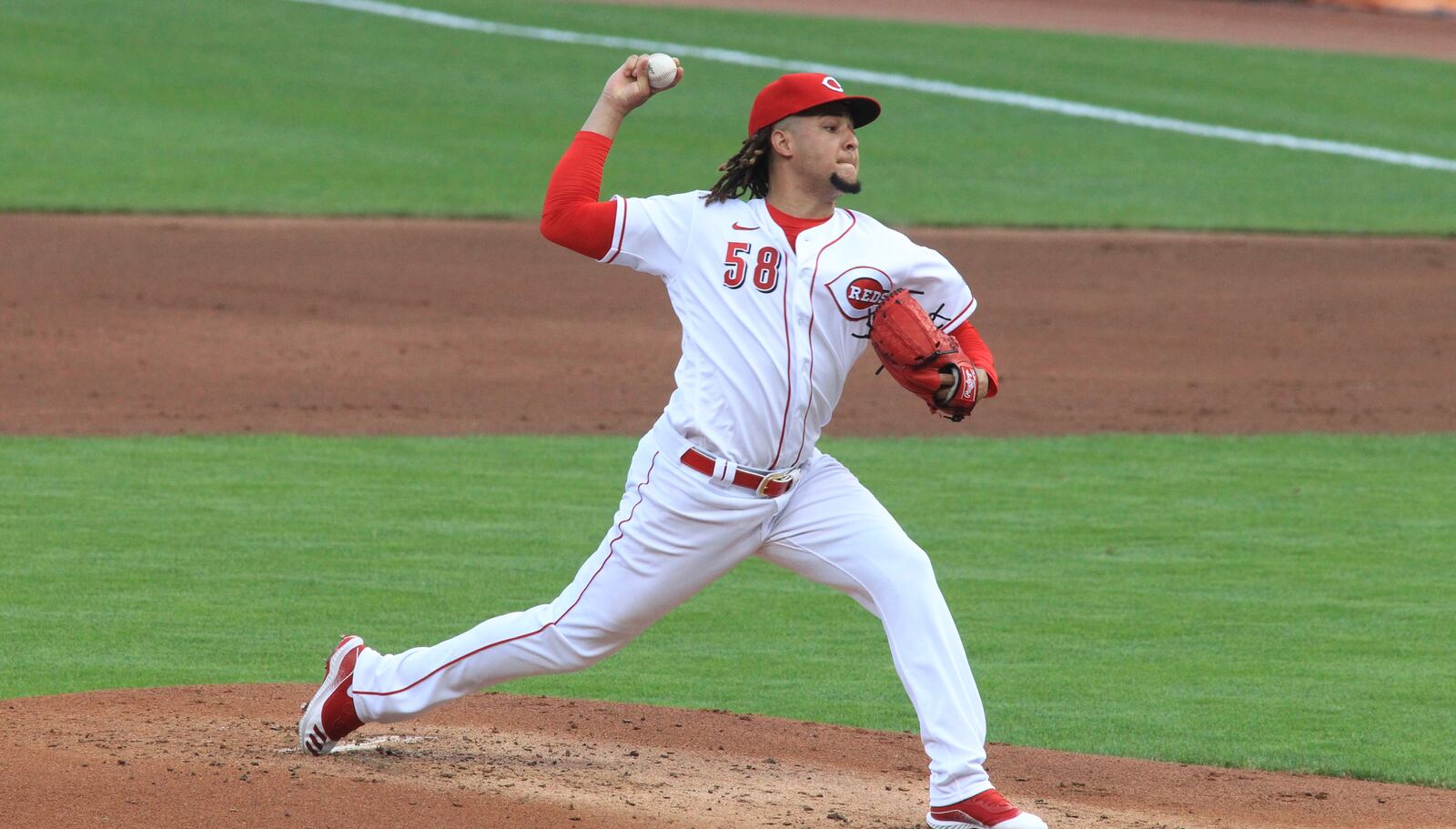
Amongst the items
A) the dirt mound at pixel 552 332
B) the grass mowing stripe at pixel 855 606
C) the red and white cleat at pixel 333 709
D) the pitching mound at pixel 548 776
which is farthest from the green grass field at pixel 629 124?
the red and white cleat at pixel 333 709

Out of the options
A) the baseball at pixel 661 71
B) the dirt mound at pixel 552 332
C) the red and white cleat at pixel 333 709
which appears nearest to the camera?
the baseball at pixel 661 71

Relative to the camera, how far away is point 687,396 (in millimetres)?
4535

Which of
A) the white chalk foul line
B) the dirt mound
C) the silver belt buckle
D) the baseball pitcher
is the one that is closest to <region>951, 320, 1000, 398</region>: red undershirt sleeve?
the baseball pitcher

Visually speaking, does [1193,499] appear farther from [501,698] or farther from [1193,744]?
[501,698]

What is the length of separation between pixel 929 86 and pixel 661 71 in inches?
699

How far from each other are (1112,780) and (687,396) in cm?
162

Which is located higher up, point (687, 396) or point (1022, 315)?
point (687, 396)

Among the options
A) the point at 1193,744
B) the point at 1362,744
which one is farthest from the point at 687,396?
the point at 1362,744

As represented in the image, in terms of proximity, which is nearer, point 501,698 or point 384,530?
point 501,698

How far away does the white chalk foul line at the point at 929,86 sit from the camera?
1991 centimetres

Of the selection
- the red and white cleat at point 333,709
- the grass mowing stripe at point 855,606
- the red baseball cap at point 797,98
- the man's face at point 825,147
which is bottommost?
the grass mowing stripe at point 855,606

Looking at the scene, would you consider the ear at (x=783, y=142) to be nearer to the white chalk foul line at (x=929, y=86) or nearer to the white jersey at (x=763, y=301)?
the white jersey at (x=763, y=301)

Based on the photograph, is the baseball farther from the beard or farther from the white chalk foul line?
the white chalk foul line

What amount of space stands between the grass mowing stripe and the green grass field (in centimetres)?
671
